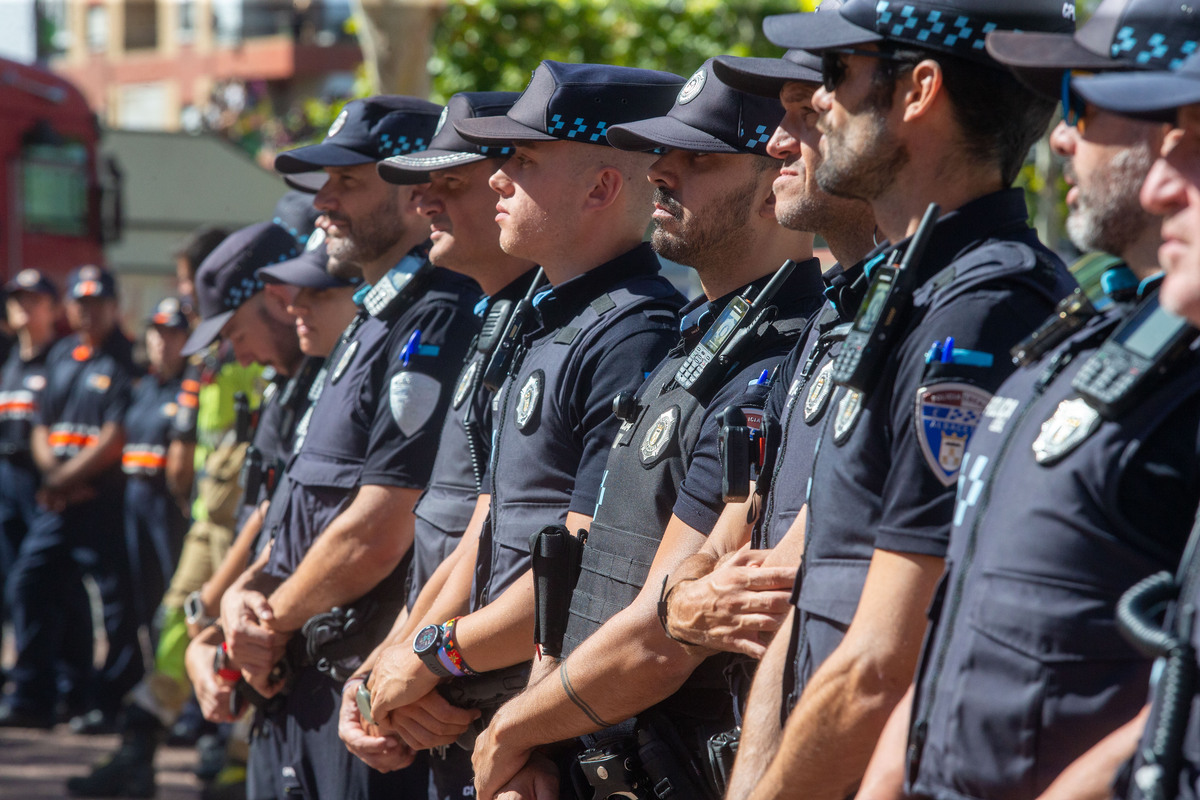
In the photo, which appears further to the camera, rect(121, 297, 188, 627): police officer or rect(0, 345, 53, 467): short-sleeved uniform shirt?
rect(0, 345, 53, 467): short-sleeved uniform shirt

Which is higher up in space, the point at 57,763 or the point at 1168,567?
the point at 1168,567

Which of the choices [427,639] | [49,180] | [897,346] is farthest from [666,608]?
[49,180]

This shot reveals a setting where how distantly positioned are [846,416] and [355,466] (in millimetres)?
2364

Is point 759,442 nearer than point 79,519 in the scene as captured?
Yes

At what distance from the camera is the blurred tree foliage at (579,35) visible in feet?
40.5

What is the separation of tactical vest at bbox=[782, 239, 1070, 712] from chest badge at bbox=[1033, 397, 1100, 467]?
0.27 m

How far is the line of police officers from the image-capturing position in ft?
5.74

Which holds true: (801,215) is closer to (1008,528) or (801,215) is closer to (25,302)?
(1008,528)

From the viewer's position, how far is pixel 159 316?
8477 millimetres

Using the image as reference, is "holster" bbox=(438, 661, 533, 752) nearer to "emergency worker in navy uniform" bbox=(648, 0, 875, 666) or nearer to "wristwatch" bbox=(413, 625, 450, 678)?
"wristwatch" bbox=(413, 625, 450, 678)

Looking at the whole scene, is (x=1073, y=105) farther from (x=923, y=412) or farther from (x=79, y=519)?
(x=79, y=519)

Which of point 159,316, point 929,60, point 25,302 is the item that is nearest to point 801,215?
point 929,60

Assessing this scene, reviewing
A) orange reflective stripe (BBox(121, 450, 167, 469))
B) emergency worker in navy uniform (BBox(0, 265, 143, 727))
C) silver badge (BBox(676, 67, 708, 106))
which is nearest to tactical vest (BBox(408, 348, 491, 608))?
silver badge (BBox(676, 67, 708, 106))

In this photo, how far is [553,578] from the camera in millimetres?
3082
